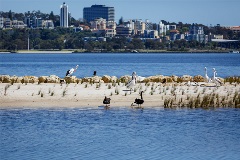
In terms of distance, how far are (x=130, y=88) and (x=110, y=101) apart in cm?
281

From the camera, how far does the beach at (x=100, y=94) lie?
2461 centimetres

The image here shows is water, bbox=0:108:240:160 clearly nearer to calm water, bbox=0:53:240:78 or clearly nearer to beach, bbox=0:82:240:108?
beach, bbox=0:82:240:108

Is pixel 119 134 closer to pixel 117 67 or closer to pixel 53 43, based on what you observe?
pixel 117 67

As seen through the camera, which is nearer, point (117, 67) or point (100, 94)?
point (100, 94)

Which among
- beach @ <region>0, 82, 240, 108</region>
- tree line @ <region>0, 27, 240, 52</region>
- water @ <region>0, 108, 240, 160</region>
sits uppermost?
beach @ <region>0, 82, 240, 108</region>

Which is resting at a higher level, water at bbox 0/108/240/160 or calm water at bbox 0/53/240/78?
water at bbox 0/108/240/160

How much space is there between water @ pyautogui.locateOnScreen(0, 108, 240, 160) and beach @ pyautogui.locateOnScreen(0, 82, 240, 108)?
3.87 ft

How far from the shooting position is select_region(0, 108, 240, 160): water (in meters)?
16.0

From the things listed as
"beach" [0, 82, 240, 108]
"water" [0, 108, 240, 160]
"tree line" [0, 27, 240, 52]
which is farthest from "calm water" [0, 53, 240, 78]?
"tree line" [0, 27, 240, 52]

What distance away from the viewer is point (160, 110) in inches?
920

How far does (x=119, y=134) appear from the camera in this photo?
18531mm

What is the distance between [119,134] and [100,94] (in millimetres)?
7998

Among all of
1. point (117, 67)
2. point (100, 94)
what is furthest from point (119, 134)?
point (117, 67)

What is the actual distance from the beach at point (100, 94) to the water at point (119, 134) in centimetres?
118
